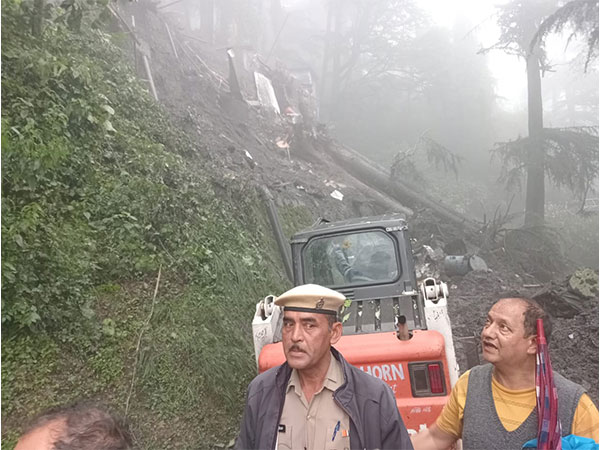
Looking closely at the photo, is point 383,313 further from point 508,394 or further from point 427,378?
point 508,394

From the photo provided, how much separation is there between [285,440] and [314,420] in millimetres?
162

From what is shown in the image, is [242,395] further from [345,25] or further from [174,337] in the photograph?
[345,25]

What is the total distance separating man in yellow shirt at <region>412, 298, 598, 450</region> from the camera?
2.00 m

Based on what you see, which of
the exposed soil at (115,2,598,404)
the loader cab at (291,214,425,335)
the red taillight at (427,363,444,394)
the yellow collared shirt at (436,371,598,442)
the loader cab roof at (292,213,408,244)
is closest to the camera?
the yellow collared shirt at (436,371,598,442)

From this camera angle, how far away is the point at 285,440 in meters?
2.20

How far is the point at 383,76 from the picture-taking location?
35.1 m

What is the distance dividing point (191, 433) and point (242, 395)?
2.69 ft

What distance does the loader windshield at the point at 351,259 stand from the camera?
505 cm

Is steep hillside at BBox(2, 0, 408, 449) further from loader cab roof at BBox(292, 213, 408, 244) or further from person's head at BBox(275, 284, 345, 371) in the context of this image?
person's head at BBox(275, 284, 345, 371)

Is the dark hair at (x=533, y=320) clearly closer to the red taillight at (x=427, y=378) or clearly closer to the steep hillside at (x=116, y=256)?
the red taillight at (x=427, y=378)

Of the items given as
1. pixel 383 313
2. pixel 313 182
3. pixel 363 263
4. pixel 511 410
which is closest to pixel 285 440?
pixel 511 410

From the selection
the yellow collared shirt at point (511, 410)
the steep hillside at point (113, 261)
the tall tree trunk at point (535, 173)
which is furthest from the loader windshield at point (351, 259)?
the tall tree trunk at point (535, 173)

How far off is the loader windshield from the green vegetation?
1.42 metres

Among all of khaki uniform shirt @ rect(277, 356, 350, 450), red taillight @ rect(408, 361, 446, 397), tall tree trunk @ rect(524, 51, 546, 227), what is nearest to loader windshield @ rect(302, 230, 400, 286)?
red taillight @ rect(408, 361, 446, 397)
